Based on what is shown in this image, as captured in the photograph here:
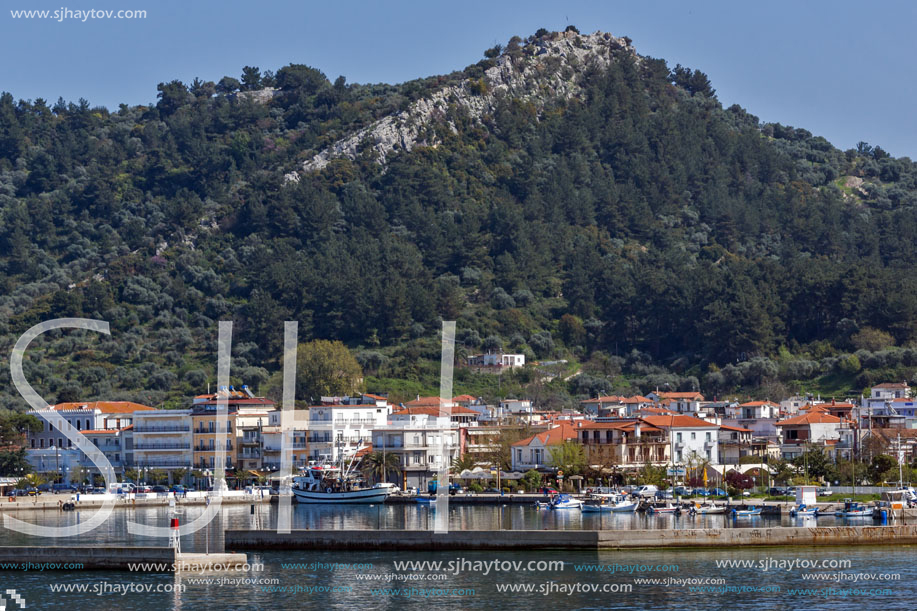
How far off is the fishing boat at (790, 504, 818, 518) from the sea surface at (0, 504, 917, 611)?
44.9 feet

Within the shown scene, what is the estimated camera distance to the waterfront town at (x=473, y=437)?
8362 cm

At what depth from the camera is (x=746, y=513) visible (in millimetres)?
63469

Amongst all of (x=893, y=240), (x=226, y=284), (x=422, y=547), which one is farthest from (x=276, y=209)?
(x=422, y=547)

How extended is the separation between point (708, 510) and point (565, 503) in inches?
329

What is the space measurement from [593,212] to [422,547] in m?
128

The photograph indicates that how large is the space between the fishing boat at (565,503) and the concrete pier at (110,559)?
29.3 metres

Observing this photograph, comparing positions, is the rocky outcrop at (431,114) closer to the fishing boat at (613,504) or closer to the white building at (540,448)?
the white building at (540,448)

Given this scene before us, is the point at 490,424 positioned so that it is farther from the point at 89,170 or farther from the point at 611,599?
the point at 89,170


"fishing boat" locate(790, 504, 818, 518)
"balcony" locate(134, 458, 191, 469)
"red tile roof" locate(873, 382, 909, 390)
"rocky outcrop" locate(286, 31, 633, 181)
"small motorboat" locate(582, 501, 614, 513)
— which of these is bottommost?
"small motorboat" locate(582, 501, 614, 513)

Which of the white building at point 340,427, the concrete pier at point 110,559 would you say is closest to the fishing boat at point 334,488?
the white building at point 340,427

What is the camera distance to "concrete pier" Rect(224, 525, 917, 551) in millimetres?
46812

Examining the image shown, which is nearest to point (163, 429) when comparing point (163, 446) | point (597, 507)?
point (163, 446)

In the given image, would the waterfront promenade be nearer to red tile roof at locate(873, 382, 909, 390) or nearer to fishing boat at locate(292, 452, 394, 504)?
fishing boat at locate(292, 452, 394, 504)

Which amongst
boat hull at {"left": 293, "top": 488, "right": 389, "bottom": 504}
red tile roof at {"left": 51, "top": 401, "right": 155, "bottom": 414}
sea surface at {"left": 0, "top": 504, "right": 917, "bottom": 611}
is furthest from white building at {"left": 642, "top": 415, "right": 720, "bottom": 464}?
red tile roof at {"left": 51, "top": 401, "right": 155, "bottom": 414}
